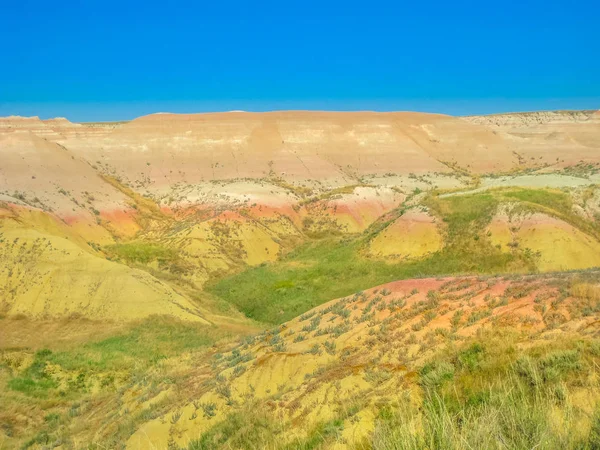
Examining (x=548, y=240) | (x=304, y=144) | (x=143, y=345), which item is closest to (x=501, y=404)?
(x=143, y=345)

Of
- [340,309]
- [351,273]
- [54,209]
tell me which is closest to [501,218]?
[351,273]

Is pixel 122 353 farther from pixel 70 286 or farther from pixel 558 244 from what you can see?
pixel 558 244

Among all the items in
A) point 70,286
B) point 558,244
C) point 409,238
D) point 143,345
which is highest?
point 558,244

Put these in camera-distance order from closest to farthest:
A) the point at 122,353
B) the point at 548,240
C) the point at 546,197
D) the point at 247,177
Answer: the point at 122,353, the point at 548,240, the point at 546,197, the point at 247,177

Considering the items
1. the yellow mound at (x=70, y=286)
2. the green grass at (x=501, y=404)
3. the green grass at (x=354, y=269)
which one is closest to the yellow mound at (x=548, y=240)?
the green grass at (x=354, y=269)

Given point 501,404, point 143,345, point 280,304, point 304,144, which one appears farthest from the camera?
point 304,144

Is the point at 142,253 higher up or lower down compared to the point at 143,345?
higher up
